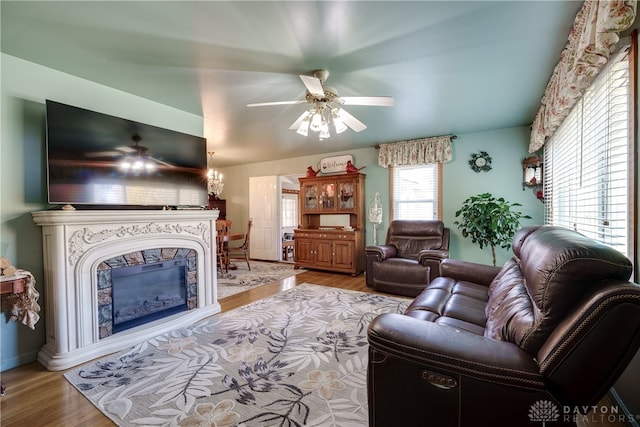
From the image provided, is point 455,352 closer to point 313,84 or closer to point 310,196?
point 313,84

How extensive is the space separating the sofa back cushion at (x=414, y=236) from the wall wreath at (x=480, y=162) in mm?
1049

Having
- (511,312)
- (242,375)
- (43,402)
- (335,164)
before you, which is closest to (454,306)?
(511,312)

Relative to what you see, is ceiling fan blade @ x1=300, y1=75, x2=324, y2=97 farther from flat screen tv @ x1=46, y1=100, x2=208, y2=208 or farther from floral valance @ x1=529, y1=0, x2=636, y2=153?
flat screen tv @ x1=46, y1=100, x2=208, y2=208

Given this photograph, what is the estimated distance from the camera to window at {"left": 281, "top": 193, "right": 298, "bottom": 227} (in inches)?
313

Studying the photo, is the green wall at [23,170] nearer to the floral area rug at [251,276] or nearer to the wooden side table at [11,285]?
the wooden side table at [11,285]

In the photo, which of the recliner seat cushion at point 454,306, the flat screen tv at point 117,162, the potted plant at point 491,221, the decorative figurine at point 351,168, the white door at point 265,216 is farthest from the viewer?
the white door at point 265,216

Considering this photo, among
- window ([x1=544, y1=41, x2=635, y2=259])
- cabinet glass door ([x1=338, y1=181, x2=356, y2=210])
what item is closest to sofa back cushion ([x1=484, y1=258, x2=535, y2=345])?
window ([x1=544, y1=41, x2=635, y2=259])

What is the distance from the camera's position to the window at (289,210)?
313 inches

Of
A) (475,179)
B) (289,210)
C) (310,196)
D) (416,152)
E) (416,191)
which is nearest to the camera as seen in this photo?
(475,179)

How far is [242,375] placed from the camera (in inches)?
76.2

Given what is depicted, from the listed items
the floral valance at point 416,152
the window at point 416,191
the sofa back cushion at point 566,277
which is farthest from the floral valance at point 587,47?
the window at point 416,191

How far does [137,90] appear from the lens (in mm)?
2705

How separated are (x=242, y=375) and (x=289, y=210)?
6380mm

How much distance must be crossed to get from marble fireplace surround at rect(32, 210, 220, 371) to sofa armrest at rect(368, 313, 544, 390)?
238 centimetres
